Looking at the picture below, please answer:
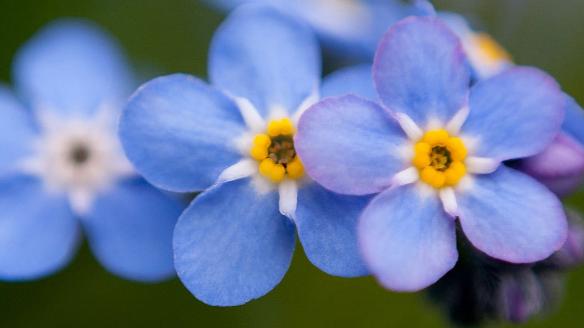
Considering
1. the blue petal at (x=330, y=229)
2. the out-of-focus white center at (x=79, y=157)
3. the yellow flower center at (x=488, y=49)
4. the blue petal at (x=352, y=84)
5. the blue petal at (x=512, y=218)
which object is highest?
the blue petal at (x=352, y=84)

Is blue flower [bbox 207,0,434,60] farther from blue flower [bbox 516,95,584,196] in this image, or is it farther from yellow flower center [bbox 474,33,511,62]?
blue flower [bbox 516,95,584,196]

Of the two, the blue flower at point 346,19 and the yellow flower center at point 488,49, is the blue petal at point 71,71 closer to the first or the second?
the blue flower at point 346,19

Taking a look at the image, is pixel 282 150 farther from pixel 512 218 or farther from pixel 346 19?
pixel 346 19

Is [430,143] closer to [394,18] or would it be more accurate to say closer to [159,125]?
[159,125]

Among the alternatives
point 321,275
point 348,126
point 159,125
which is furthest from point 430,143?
point 321,275

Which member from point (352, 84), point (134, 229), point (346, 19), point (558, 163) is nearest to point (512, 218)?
point (558, 163)

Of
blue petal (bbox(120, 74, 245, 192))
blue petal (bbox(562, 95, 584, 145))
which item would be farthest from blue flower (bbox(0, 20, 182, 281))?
blue petal (bbox(562, 95, 584, 145))

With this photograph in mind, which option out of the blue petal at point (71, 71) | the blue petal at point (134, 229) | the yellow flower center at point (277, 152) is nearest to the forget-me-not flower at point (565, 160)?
the yellow flower center at point (277, 152)
